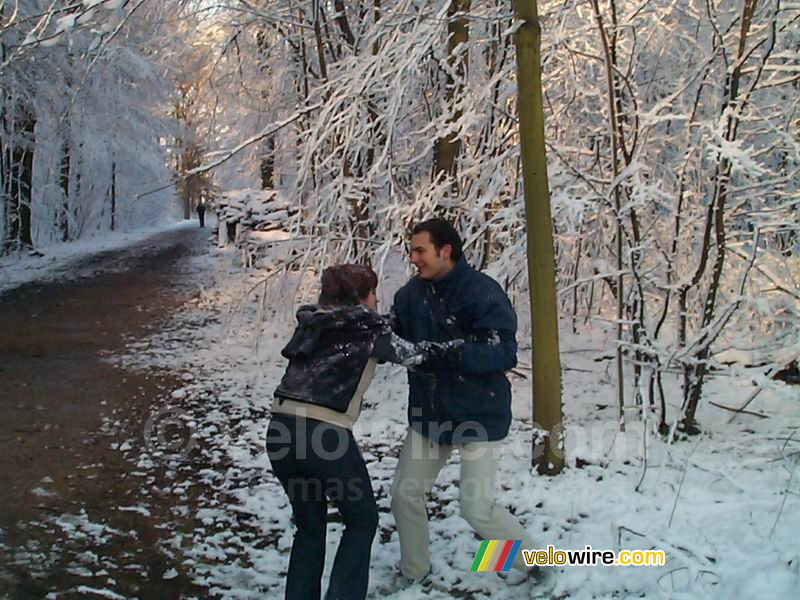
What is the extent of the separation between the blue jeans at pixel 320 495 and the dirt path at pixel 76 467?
0.87 meters

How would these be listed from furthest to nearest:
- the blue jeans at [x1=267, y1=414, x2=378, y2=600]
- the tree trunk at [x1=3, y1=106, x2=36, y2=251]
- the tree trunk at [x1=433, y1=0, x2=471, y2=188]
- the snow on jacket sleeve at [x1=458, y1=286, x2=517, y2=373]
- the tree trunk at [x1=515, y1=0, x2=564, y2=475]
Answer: the tree trunk at [x1=3, y1=106, x2=36, y2=251], the tree trunk at [x1=433, y1=0, x2=471, y2=188], the tree trunk at [x1=515, y1=0, x2=564, y2=475], the snow on jacket sleeve at [x1=458, y1=286, x2=517, y2=373], the blue jeans at [x1=267, y1=414, x2=378, y2=600]

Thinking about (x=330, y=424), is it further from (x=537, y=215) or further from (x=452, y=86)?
(x=452, y=86)

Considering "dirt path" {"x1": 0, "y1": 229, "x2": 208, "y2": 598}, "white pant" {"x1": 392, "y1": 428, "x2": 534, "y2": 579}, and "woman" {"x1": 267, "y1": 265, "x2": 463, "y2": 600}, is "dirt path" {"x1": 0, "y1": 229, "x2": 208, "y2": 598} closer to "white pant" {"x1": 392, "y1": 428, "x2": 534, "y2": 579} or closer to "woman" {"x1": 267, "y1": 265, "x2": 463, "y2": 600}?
"woman" {"x1": 267, "y1": 265, "x2": 463, "y2": 600}

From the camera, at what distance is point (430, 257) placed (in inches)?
136

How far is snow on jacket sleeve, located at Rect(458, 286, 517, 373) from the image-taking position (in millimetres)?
3244

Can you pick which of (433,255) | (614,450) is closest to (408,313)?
(433,255)

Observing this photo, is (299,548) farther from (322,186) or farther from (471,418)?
(322,186)

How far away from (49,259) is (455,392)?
812 inches

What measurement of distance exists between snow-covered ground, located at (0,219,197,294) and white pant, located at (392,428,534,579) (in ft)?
45.1

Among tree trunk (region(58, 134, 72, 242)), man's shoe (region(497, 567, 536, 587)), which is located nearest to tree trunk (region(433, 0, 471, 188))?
man's shoe (region(497, 567, 536, 587))

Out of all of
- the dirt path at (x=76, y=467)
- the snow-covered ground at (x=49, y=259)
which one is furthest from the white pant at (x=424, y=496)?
the snow-covered ground at (x=49, y=259)

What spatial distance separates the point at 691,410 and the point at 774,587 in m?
2.44

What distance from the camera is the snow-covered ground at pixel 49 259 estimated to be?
17.0 metres

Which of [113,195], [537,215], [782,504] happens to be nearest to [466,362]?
[537,215]
